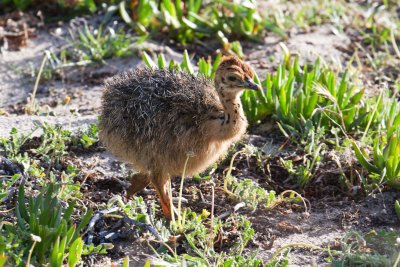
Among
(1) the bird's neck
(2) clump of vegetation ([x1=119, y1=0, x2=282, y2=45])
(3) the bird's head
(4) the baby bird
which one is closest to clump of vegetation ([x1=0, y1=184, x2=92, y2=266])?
(4) the baby bird

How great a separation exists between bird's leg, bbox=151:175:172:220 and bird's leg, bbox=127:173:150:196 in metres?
0.21

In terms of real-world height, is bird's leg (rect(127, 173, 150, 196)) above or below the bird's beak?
below

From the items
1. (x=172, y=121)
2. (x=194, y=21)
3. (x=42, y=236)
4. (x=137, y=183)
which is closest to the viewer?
(x=42, y=236)

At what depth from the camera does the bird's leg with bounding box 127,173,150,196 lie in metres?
5.36

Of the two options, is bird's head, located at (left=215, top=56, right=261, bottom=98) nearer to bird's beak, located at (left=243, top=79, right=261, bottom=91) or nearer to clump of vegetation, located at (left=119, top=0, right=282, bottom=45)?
bird's beak, located at (left=243, top=79, right=261, bottom=91)

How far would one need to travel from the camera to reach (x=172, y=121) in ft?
16.6

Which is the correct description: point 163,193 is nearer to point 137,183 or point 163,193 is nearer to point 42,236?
point 137,183

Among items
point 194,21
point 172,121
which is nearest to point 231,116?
point 172,121

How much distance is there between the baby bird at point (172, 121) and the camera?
504cm

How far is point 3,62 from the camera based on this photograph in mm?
7730

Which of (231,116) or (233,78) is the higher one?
(233,78)

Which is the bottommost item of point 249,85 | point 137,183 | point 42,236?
point 137,183

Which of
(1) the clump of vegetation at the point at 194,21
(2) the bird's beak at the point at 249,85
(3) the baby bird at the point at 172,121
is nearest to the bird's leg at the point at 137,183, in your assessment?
(3) the baby bird at the point at 172,121

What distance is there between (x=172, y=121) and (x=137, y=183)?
593 millimetres
